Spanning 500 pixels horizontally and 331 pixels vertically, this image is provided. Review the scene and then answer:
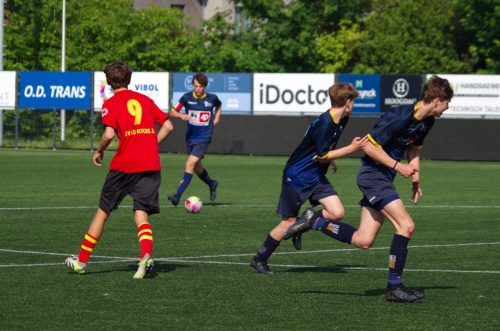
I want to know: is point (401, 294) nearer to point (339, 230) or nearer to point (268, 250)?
point (339, 230)

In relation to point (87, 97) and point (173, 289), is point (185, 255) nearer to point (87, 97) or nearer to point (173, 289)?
point (173, 289)

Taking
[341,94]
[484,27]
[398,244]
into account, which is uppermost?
[484,27]

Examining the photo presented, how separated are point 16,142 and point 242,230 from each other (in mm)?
26134

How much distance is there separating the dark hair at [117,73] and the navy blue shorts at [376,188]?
7.51 ft

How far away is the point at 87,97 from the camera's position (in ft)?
130

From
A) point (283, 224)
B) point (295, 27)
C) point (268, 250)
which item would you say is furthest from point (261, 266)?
point (295, 27)

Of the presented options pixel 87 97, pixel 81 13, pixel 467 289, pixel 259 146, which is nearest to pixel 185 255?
pixel 467 289

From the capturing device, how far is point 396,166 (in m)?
9.71

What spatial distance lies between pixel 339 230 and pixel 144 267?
1.70 metres

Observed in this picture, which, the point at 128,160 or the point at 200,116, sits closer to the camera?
the point at 128,160

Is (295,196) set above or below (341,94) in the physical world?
below

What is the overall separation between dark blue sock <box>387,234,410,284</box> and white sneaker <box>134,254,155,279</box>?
82.5 inches

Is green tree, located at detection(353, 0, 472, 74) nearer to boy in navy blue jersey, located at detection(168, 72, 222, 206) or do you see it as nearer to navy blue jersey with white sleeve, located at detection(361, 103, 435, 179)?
boy in navy blue jersey, located at detection(168, 72, 222, 206)

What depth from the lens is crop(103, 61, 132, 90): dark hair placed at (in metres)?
10.7
